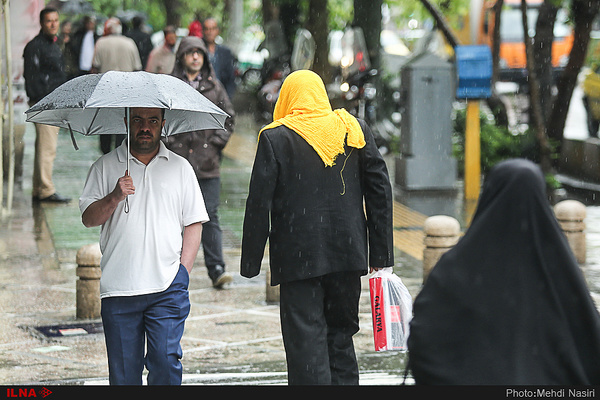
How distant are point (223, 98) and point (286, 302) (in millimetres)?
3480

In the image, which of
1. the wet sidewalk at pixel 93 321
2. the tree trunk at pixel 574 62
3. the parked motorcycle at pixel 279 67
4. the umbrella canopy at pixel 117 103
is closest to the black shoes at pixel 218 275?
the wet sidewalk at pixel 93 321

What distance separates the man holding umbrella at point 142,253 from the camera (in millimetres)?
4887

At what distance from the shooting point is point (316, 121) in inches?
211

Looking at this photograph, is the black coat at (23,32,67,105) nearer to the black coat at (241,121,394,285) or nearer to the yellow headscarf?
the yellow headscarf

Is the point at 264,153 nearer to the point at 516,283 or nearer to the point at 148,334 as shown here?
the point at 148,334

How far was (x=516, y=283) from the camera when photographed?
11.1ft

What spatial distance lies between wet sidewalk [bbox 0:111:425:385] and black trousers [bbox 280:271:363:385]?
0.91 m

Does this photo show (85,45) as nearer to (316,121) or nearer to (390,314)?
(316,121)

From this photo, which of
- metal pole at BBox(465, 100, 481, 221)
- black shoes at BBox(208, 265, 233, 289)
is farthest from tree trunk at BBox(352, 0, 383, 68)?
black shoes at BBox(208, 265, 233, 289)

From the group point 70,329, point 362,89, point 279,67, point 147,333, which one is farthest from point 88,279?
point 279,67

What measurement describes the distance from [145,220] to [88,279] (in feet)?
9.66

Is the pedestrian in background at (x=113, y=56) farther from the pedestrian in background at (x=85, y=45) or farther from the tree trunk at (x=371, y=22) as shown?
the tree trunk at (x=371, y=22)

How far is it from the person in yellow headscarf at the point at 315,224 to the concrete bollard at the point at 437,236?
3.54m

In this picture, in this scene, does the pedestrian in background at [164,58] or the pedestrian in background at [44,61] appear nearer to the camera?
the pedestrian in background at [44,61]
